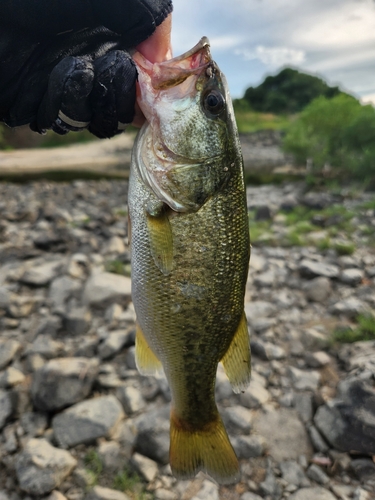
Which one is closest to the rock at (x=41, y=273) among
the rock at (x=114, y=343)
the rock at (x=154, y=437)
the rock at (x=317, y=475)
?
the rock at (x=114, y=343)

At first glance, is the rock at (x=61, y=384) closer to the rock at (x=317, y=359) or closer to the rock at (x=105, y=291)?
the rock at (x=105, y=291)

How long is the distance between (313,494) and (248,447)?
0.55m

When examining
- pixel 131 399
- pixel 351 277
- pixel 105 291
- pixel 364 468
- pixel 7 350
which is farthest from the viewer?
pixel 351 277

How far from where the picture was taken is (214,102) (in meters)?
2.22

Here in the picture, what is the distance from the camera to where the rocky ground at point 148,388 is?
2980 millimetres

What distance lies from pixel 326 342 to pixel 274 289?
4.65 feet

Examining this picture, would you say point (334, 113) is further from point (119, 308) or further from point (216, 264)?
point (216, 264)

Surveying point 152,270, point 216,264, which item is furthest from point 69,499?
point 216,264

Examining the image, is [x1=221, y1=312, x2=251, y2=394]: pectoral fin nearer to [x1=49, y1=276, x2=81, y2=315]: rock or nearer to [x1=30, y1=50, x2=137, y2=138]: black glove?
[x1=30, y1=50, x2=137, y2=138]: black glove

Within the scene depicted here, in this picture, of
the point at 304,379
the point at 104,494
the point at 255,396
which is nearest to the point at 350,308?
the point at 304,379

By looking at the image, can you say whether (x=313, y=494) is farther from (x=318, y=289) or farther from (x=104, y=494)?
(x=318, y=289)

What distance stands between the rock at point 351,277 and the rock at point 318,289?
0.26m

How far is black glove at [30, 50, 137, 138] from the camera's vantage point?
6.97 ft

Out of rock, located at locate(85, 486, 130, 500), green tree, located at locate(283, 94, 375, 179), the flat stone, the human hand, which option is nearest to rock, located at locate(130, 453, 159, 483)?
rock, located at locate(85, 486, 130, 500)
